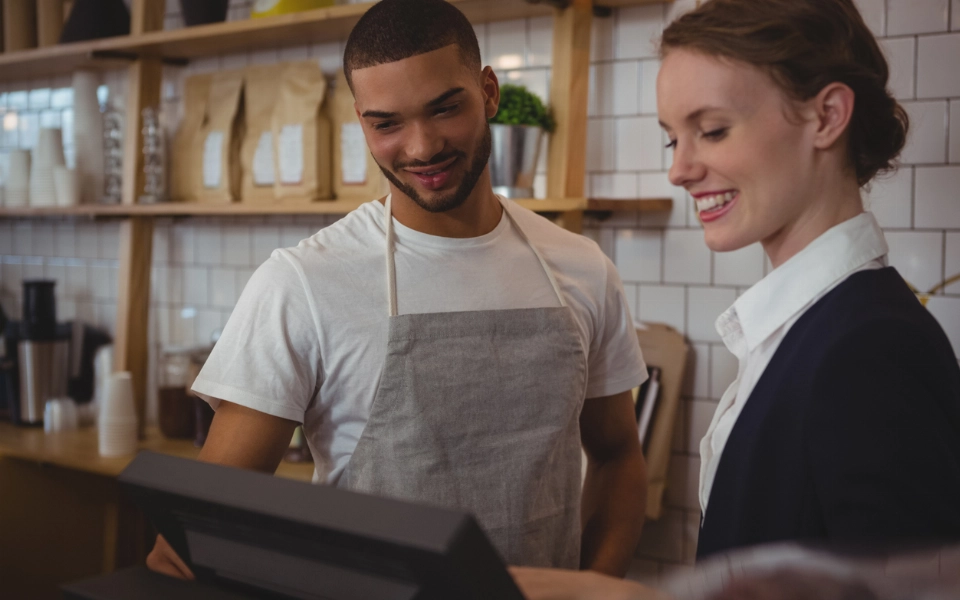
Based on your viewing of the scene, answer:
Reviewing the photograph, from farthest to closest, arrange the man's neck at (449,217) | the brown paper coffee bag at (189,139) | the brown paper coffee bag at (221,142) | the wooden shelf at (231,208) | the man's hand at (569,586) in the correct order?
1. the brown paper coffee bag at (189,139)
2. the brown paper coffee bag at (221,142)
3. the wooden shelf at (231,208)
4. the man's neck at (449,217)
5. the man's hand at (569,586)

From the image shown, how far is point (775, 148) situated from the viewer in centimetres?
90

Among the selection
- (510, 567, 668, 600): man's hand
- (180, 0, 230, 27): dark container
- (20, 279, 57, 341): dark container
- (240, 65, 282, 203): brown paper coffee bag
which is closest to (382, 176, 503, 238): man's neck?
(510, 567, 668, 600): man's hand

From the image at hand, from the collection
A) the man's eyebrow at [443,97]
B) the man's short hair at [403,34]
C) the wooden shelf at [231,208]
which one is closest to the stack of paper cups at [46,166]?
the wooden shelf at [231,208]

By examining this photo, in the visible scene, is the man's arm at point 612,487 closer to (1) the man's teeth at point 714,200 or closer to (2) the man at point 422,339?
(2) the man at point 422,339

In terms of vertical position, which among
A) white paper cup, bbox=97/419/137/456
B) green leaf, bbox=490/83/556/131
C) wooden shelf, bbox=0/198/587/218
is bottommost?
white paper cup, bbox=97/419/137/456

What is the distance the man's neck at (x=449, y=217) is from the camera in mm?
1406

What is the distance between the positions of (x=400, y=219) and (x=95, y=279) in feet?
7.72

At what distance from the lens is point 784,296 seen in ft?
3.11

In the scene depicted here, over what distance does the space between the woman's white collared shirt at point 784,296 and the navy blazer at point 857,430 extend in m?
0.02

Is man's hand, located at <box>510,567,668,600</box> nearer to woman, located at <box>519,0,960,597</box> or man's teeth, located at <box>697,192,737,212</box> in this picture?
woman, located at <box>519,0,960,597</box>

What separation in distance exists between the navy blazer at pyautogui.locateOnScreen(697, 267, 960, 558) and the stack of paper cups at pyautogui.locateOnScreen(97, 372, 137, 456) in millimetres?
2227

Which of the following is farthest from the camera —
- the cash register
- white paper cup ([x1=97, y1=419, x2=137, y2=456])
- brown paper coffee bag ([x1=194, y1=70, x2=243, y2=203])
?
brown paper coffee bag ([x1=194, y1=70, x2=243, y2=203])

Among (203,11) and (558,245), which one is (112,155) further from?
(558,245)

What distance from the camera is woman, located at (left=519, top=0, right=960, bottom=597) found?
2.52 ft
